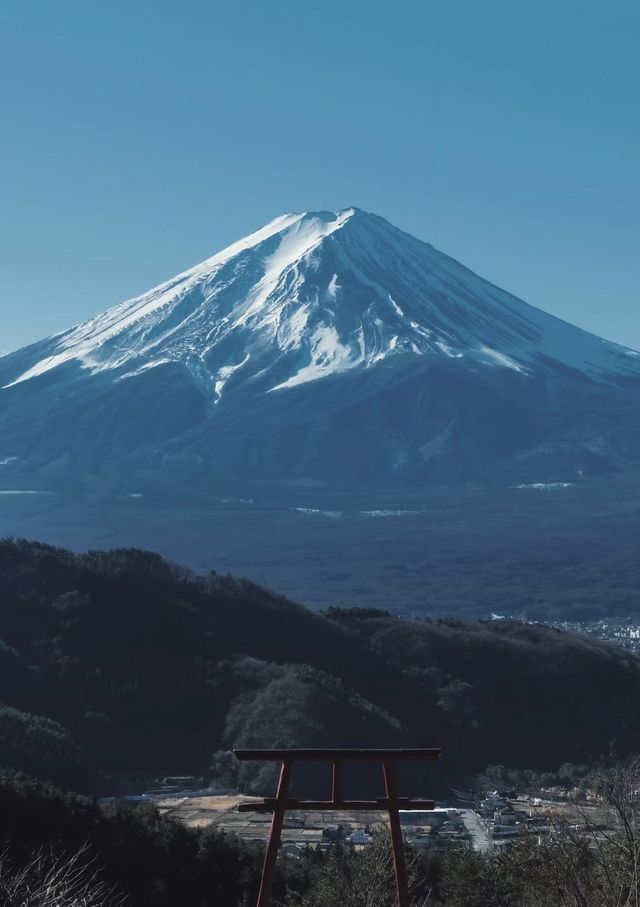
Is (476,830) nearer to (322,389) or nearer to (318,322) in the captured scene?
(322,389)

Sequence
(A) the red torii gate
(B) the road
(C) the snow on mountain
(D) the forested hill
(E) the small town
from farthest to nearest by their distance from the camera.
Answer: (C) the snow on mountain
(D) the forested hill
(E) the small town
(B) the road
(A) the red torii gate

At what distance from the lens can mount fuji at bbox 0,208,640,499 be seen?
111 metres

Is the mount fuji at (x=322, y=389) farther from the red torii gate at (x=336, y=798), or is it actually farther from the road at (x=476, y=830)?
the red torii gate at (x=336, y=798)

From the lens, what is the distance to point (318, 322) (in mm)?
126688

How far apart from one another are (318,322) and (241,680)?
93.7 meters

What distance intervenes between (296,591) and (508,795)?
46866 mm

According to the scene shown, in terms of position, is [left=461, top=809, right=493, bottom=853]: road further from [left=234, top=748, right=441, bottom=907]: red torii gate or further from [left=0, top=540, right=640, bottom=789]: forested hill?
[left=234, top=748, right=441, bottom=907]: red torii gate

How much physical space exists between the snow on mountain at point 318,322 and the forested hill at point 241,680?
78400mm

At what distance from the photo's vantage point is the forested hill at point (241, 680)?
31219 mm

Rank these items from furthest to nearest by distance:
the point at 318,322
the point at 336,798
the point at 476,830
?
the point at 318,322
the point at 476,830
the point at 336,798

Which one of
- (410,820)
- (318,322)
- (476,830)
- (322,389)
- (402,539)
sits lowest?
(402,539)

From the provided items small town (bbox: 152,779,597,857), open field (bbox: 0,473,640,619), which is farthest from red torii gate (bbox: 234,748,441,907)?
open field (bbox: 0,473,640,619)

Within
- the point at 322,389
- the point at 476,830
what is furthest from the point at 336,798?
the point at 322,389

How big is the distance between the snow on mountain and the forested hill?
78400 millimetres
